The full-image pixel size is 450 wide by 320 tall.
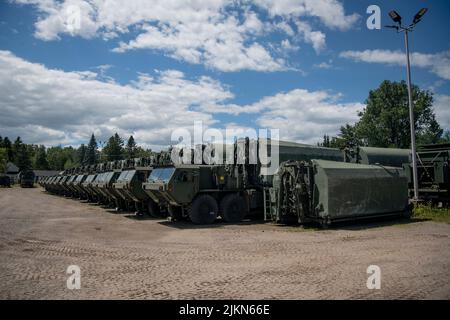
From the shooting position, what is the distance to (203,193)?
44.5ft

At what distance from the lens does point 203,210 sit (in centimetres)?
1329

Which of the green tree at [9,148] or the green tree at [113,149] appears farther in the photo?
the green tree at [9,148]

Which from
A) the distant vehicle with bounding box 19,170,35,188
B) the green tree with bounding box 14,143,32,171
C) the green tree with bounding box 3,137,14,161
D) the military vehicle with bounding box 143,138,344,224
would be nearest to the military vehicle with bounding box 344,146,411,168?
the military vehicle with bounding box 143,138,344,224

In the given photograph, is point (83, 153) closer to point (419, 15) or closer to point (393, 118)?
point (393, 118)

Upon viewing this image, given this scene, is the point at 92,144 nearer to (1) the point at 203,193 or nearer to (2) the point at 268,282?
(1) the point at 203,193

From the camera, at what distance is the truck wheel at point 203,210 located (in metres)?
A: 13.1

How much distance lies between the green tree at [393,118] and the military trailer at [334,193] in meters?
31.1

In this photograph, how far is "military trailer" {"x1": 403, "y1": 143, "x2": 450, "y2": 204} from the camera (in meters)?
15.0

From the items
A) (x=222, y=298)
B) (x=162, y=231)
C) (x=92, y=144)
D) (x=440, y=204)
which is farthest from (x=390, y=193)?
(x=92, y=144)

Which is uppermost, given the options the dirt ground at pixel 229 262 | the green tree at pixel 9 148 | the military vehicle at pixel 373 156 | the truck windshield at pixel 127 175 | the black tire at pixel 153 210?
the green tree at pixel 9 148

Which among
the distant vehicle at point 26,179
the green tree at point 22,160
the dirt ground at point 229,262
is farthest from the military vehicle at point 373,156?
the green tree at point 22,160

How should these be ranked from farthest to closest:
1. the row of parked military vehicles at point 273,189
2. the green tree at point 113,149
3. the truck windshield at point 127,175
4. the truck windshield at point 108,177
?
the green tree at point 113,149, the truck windshield at point 108,177, the truck windshield at point 127,175, the row of parked military vehicles at point 273,189

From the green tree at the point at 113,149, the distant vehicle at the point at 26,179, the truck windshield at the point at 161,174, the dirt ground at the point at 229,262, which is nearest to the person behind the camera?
the dirt ground at the point at 229,262

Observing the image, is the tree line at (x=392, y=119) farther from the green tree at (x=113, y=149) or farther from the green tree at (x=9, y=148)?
the green tree at (x=9, y=148)
